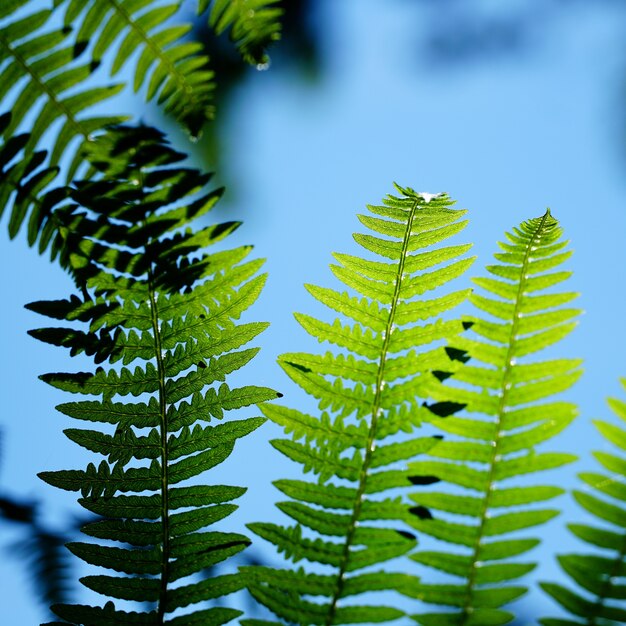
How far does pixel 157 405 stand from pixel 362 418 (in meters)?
0.25

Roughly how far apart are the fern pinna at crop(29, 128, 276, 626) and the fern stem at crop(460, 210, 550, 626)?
0.26 metres

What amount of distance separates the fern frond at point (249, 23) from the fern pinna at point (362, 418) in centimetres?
24

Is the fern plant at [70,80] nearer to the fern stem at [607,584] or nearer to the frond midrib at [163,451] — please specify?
the frond midrib at [163,451]

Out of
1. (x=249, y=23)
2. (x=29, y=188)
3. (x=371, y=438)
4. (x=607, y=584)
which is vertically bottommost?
(x=607, y=584)

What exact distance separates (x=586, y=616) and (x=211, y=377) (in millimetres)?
476

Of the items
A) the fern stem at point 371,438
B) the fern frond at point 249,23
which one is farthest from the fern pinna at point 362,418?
the fern frond at point 249,23

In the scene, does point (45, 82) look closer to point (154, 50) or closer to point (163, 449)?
point (154, 50)

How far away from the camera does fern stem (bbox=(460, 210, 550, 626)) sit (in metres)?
0.67

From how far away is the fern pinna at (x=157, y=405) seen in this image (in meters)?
0.72

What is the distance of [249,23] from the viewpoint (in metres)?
0.76

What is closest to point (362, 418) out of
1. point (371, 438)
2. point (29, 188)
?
point (371, 438)

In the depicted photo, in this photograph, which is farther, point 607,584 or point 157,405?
point 157,405

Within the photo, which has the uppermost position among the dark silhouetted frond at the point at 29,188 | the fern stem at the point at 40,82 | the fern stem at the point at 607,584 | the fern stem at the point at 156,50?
the fern stem at the point at 156,50

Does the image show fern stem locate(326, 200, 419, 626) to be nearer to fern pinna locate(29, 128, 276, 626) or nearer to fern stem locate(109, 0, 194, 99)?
fern pinna locate(29, 128, 276, 626)
